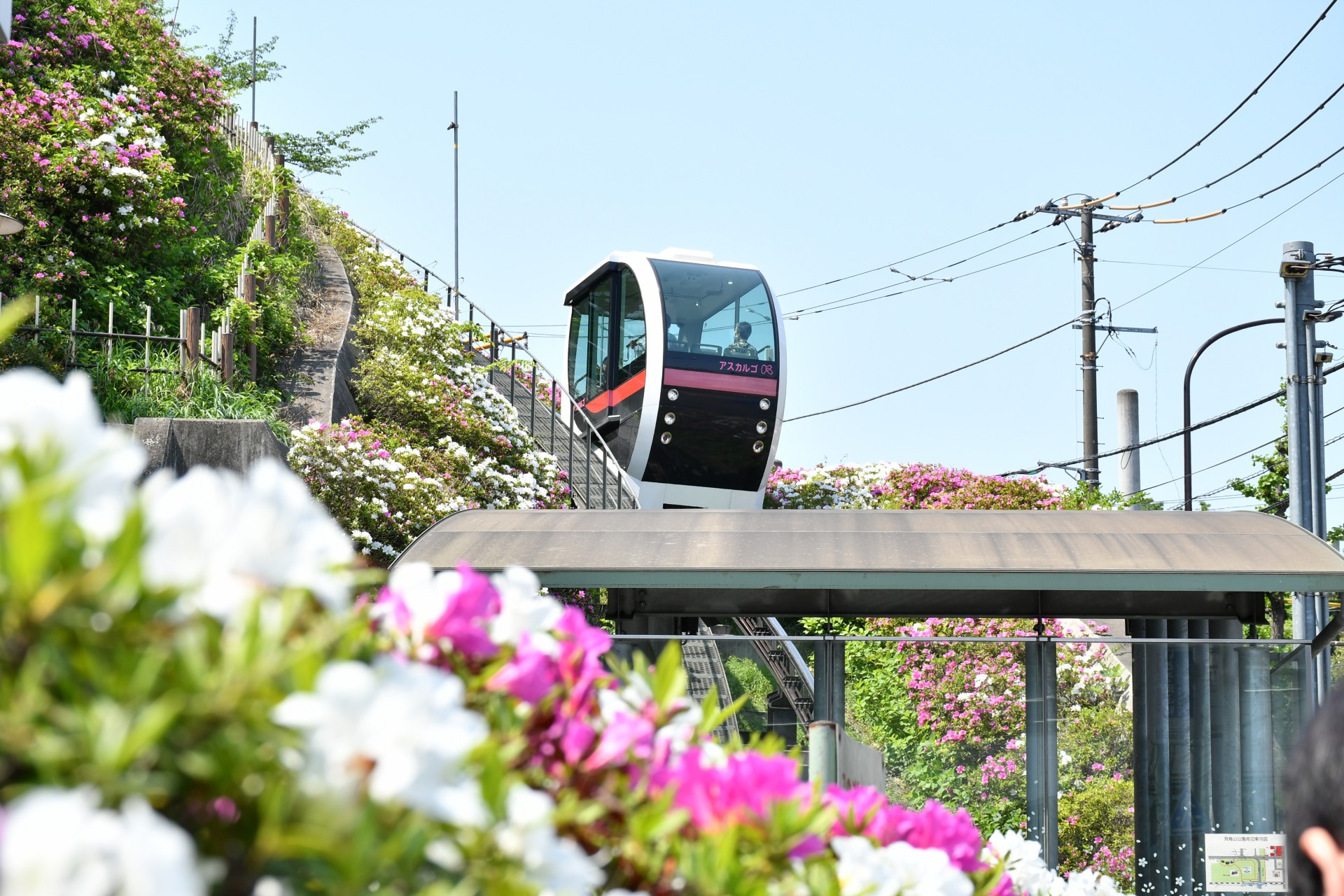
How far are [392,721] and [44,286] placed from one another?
15455 millimetres

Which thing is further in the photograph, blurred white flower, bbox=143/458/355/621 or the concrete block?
the concrete block

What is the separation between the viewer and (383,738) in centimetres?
97

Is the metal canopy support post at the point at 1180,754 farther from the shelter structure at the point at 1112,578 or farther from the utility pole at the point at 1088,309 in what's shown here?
the utility pole at the point at 1088,309

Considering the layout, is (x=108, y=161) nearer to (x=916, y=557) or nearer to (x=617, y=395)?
(x=617, y=395)

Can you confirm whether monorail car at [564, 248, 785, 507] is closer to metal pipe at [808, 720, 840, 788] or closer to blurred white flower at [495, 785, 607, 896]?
metal pipe at [808, 720, 840, 788]

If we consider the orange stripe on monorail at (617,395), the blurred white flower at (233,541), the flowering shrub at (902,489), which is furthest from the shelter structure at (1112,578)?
the flowering shrub at (902,489)

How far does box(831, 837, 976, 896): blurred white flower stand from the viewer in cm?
165

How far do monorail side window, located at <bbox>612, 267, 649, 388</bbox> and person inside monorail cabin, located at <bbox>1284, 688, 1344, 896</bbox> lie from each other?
1577 centimetres

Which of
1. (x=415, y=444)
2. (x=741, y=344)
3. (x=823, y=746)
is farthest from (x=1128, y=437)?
(x=823, y=746)

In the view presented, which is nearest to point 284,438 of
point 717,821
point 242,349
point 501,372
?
point 242,349

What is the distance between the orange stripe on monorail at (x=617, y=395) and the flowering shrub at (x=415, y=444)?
114 centimetres

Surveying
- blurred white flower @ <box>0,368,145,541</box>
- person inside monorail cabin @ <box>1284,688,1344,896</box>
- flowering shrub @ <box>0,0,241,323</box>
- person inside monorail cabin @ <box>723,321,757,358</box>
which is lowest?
person inside monorail cabin @ <box>1284,688,1344,896</box>

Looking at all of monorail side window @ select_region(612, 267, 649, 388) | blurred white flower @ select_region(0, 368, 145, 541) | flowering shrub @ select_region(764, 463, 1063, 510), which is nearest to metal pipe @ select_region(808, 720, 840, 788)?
blurred white flower @ select_region(0, 368, 145, 541)

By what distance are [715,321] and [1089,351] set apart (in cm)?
1161
